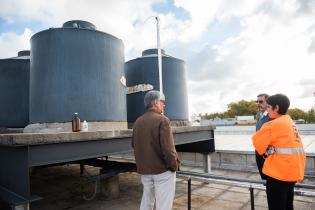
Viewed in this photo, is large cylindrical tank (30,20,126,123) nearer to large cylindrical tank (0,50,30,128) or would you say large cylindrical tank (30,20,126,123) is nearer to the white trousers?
large cylindrical tank (0,50,30,128)

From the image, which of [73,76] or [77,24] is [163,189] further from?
[77,24]

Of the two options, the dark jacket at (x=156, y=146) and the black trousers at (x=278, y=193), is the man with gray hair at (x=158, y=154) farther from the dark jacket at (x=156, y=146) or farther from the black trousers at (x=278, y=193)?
the black trousers at (x=278, y=193)

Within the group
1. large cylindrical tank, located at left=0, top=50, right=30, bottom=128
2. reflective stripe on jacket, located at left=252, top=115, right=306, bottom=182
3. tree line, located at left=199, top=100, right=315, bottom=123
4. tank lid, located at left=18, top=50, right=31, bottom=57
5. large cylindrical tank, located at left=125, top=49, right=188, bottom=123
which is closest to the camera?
reflective stripe on jacket, located at left=252, top=115, right=306, bottom=182

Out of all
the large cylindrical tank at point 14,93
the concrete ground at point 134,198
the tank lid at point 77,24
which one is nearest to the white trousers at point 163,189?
the concrete ground at point 134,198

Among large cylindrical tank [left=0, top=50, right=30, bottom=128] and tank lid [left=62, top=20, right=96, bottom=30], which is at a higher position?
tank lid [left=62, top=20, right=96, bottom=30]

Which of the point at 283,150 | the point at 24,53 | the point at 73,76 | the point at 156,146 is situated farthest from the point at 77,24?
the point at 283,150

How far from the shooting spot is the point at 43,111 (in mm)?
6711

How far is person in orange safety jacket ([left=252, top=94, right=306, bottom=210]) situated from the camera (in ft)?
9.05

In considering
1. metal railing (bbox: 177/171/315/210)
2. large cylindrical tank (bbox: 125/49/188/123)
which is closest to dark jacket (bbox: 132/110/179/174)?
metal railing (bbox: 177/171/315/210)

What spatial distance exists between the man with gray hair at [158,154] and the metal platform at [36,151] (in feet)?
4.09

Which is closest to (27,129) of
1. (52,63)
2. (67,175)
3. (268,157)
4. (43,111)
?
(43,111)

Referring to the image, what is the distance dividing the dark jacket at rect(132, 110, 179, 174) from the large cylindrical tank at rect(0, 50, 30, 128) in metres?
7.54

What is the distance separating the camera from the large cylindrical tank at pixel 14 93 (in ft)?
30.3

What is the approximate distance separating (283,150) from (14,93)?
29.7 ft
